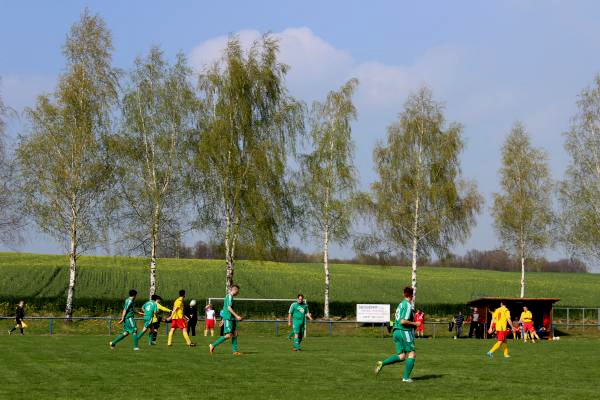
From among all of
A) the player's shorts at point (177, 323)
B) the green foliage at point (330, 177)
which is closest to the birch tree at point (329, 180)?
the green foliage at point (330, 177)

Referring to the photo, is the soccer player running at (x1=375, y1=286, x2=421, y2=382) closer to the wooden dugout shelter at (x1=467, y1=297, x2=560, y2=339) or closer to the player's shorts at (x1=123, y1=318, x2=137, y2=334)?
the player's shorts at (x1=123, y1=318, x2=137, y2=334)

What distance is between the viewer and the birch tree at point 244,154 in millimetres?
49750

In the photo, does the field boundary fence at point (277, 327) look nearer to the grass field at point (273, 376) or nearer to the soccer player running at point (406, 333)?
the grass field at point (273, 376)

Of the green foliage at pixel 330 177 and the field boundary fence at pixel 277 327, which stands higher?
the green foliage at pixel 330 177

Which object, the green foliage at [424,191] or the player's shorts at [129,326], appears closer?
the player's shorts at [129,326]

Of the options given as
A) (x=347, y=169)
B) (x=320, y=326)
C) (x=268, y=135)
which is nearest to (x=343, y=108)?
(x=347, y=169)

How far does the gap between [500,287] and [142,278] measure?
40285mm

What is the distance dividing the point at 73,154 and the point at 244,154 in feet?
33.2

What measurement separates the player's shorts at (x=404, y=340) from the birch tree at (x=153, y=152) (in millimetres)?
34426

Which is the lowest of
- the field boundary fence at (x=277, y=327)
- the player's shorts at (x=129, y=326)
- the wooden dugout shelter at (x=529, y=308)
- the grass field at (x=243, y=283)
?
the field boundary fence at (x=277, y=327)

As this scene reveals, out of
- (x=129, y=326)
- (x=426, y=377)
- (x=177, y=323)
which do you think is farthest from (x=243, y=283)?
(x=426, y=377)

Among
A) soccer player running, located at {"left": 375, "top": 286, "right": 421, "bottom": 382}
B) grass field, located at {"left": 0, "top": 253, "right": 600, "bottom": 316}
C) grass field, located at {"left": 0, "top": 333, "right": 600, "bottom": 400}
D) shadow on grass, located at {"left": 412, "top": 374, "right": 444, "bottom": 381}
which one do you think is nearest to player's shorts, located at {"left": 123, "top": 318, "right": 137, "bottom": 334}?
grass field, located at {"left": 0, "top": 333, "right": 600, "bottom": 400}

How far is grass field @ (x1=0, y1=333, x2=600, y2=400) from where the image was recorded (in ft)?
46.2

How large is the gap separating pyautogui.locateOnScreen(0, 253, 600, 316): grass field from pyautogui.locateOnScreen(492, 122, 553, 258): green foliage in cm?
1250
